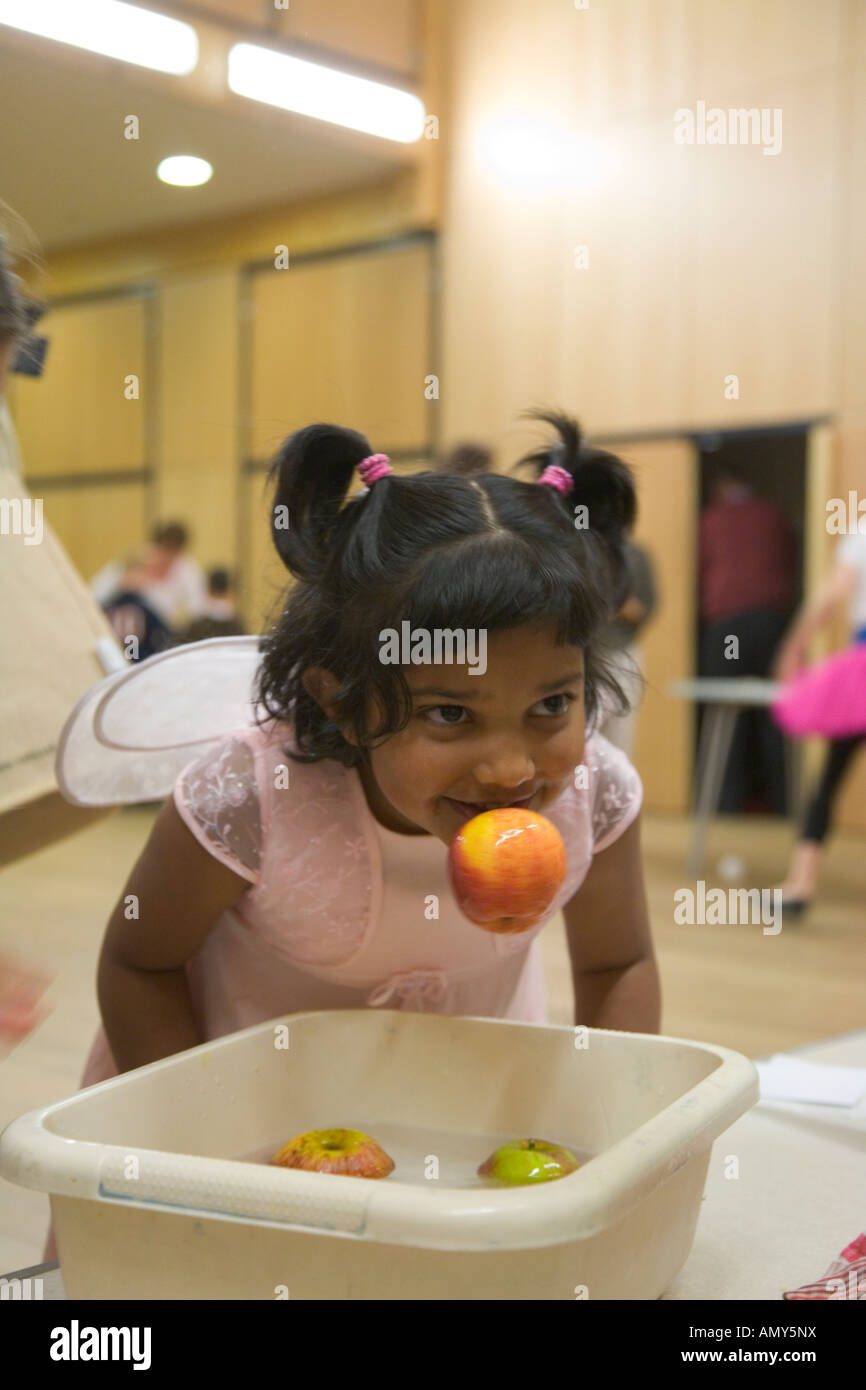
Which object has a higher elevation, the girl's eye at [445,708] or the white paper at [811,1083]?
the girl's eye at [445,708]

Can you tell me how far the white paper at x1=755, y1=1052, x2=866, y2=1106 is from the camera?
4.42 feet

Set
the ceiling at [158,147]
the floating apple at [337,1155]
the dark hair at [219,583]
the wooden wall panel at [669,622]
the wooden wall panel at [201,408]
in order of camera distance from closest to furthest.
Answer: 1. the floating apple at [337,1155]
2. the ceiling at [158,147]
3. the wooden wall panel at [669,622]
4. the dark hair at [219,583]
5. the wooden wall panel at [201,408]

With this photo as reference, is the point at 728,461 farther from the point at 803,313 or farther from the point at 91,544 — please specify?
the point at 91,544

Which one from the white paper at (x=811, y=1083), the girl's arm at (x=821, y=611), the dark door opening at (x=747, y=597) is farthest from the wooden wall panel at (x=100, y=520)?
the white paper at (x=811, y=1083)

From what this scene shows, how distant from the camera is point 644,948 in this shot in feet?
4.08

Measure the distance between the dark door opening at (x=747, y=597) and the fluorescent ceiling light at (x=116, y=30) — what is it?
2.80 m

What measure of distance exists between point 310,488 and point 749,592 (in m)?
5.24

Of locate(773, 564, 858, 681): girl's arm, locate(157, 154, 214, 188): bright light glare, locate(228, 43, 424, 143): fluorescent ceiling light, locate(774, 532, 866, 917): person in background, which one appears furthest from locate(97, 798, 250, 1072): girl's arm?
locate(157, 154, 214, 188): bright light glare

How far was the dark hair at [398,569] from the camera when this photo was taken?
981mm

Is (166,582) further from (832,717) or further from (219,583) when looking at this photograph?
(832,717)

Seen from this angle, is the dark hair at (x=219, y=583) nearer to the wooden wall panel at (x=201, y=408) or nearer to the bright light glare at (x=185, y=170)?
the wooden wall panel at (x=201, y=408)

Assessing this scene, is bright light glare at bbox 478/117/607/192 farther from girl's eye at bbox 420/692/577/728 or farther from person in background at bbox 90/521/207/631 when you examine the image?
girl's eye at bbox 420/692/577/728

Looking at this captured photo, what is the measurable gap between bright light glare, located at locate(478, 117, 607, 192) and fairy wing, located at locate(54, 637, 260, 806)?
224 inches
